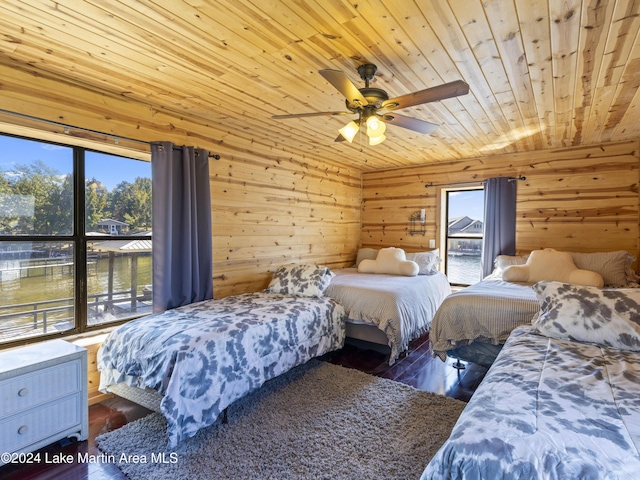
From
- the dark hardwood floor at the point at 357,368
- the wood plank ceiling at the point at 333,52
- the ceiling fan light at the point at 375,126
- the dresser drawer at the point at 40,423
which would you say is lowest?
the dark hardwood floor at the point at 357,368

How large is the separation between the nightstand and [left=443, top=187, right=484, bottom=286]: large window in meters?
4.56

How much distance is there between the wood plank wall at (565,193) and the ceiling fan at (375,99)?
2.65 meters

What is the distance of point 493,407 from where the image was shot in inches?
49.7

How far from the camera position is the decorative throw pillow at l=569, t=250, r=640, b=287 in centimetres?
345

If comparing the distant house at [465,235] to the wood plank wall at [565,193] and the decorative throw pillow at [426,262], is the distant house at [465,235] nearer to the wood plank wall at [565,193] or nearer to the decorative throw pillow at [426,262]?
the wood plank wall at [565,193]

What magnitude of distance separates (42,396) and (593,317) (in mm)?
3196

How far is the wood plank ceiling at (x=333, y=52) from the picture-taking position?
1.58m

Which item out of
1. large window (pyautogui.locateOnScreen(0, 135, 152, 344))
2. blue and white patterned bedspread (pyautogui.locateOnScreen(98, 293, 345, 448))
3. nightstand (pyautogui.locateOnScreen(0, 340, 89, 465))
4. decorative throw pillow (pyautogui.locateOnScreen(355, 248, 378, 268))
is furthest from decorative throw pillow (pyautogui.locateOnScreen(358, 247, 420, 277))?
nightstand (pyautogui.locateOnScreen(0, 340, 89, 465))

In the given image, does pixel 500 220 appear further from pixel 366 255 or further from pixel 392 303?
pixel 392 303

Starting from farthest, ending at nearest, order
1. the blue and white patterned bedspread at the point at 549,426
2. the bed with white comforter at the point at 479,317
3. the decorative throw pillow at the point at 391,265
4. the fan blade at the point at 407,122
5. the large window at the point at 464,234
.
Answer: the large window at the point at 464,234, the decorative throw pillow at the point at 391,265, the bed with white comforter at the point at 479,317, the fan blade at the point at 407,122, the blue and white patterned bedspread at the point at 549,426

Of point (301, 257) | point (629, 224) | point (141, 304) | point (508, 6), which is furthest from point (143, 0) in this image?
point (629, 224)

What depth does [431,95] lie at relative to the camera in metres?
1.86

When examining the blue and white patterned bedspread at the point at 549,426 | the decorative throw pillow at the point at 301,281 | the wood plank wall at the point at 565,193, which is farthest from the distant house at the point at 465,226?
the blue and white patterned bedspread at the point at 549,426

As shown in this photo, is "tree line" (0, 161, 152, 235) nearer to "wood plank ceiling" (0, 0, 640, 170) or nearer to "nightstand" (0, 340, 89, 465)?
"wood plank ceiling" (0, 0, 640, 170)
